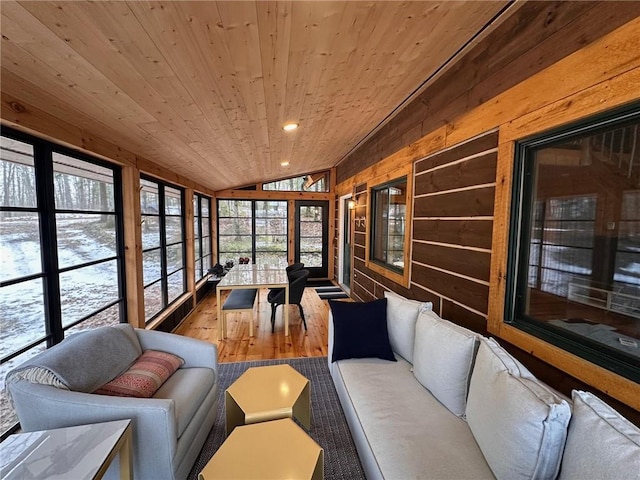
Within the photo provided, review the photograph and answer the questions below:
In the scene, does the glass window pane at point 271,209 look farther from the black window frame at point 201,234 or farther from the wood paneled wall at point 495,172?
the wood paneled wall at point 495,172

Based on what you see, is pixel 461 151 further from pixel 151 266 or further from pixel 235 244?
pixel 235 244

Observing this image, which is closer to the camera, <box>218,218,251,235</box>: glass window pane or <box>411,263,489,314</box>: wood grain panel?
<box>411,263,489,314</box>: wood grain panel

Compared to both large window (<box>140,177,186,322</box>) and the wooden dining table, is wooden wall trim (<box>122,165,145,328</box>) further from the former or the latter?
the wooden dining table

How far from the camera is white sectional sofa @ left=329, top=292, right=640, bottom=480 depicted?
0.92 m

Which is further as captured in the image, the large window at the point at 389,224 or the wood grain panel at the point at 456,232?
the large window at the point at 389,224

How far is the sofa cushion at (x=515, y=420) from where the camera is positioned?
99cm

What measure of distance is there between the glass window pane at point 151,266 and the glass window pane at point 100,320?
496 mm

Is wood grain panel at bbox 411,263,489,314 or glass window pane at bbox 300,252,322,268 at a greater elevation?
wood grain panel at bbox 411,263,489,314

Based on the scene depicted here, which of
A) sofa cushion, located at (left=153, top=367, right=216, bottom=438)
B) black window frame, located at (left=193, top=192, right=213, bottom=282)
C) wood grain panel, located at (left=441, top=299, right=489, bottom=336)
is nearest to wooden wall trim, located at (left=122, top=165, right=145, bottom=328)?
sofa cushion, located at (left=153, top=367, right=216, bottom=438)

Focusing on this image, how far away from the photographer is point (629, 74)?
107cm

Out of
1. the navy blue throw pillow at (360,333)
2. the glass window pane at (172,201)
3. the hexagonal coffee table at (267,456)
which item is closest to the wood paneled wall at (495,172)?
the navy blue throw pillow at (360,333)

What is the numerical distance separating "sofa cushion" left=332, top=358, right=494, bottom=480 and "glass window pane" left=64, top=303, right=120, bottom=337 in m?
2.13

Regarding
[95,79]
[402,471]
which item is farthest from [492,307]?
[95,79]

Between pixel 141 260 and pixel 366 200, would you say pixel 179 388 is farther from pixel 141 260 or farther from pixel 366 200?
pixel 366 200
